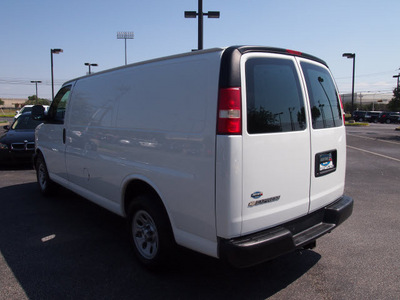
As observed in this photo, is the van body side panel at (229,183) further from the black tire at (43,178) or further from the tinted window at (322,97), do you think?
the black tire at (43,178)

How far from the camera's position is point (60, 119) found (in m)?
5.31

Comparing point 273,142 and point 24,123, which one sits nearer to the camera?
point 273,142

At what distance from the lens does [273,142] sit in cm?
274

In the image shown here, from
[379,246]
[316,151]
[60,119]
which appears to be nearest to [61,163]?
[60,119]

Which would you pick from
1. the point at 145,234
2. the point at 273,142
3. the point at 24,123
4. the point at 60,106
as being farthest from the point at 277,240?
the point at 24,123

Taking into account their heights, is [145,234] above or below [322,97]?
below

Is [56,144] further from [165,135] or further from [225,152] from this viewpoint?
[225,152]

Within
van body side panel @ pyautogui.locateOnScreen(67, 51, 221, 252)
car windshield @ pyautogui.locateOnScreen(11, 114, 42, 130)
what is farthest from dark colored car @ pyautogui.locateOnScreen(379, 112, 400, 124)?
van body side panel @ pyautogui.locateOnScreen(67, 51, 221, 252)

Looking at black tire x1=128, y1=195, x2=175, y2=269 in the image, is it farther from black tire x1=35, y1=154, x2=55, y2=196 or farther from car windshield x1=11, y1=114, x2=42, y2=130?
car windshield x1=11, y1=114, x2=42, y2=130

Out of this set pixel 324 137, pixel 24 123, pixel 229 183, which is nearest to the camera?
pixel 229 183

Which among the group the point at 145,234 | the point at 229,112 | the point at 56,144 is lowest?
the point at 145,234

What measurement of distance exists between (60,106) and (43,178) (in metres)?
1.75

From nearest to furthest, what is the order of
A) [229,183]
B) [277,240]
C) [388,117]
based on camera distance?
[229,183], [277,240], [388,117]

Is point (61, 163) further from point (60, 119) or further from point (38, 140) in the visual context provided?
point (38, 140)
